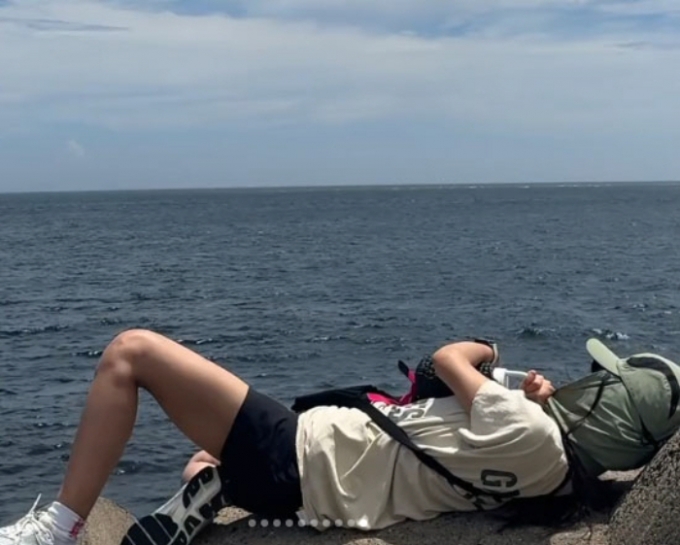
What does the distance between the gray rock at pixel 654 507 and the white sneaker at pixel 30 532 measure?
7.88 ft

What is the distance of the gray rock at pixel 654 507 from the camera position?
14.6 feet

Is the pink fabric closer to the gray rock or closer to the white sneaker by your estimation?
the gray rock

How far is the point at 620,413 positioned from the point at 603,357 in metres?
0.28

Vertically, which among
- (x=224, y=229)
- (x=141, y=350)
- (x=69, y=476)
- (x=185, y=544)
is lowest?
(x=224, y=229)

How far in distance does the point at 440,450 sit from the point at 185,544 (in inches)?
48.7

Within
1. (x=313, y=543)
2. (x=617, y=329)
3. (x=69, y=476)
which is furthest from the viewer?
(x=617, y=329)

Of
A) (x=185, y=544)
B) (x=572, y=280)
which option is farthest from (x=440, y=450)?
(x=572, y=280)

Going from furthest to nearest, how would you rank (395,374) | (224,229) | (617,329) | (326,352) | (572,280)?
(224,229), (572,280), (617,329), (326,352), (395,374)

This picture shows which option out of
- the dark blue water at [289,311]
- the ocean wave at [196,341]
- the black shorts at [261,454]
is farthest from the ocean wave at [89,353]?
the black shorts at [261,454]

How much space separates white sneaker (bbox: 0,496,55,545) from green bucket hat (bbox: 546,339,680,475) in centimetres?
226

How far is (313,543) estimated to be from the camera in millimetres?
4922

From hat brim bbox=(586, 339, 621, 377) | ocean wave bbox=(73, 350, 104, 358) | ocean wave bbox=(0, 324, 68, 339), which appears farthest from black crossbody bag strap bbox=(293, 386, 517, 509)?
ocean wave bbox=(0, 324, 68, 339)

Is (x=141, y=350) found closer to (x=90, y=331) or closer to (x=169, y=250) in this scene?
(x=90, y=331)

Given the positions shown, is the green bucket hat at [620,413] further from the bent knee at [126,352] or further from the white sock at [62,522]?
the white sock at [62,522]
